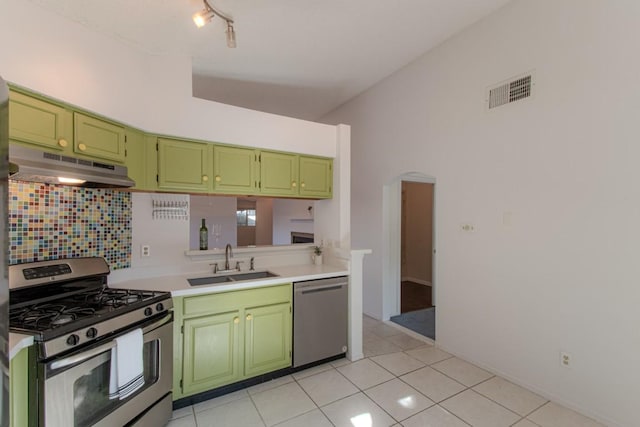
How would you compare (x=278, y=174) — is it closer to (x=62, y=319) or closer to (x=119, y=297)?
(x=119, y=297)

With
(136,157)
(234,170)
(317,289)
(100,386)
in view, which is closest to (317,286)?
(317,289)

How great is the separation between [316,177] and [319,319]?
4.90ft

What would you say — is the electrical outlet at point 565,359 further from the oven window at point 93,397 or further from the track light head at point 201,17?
the track light head at point 201,17

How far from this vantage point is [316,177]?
10.5ft

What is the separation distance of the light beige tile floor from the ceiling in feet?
9.96

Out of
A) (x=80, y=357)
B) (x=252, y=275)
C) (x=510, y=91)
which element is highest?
(x=510, y=91)

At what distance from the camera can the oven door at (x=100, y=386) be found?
1.37 metres

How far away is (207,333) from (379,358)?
5.75ft

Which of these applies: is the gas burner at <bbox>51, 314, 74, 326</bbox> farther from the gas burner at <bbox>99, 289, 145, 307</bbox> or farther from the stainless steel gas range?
the gas burner at <bbox>99, 289, 145, 307</bbox>

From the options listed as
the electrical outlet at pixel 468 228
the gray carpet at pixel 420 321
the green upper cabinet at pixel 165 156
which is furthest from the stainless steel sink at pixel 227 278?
the gray carpet at pixel 420 321

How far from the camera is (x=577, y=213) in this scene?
2.14 m

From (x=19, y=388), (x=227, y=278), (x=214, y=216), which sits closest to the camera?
(x=19, y=388)

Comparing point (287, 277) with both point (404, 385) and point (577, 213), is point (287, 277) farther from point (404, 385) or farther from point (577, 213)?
point (577, 213)

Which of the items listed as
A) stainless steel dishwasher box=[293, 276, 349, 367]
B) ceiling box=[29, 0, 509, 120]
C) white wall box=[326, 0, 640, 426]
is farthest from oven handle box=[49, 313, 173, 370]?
white wall box=[326, 0, 640, 426]
